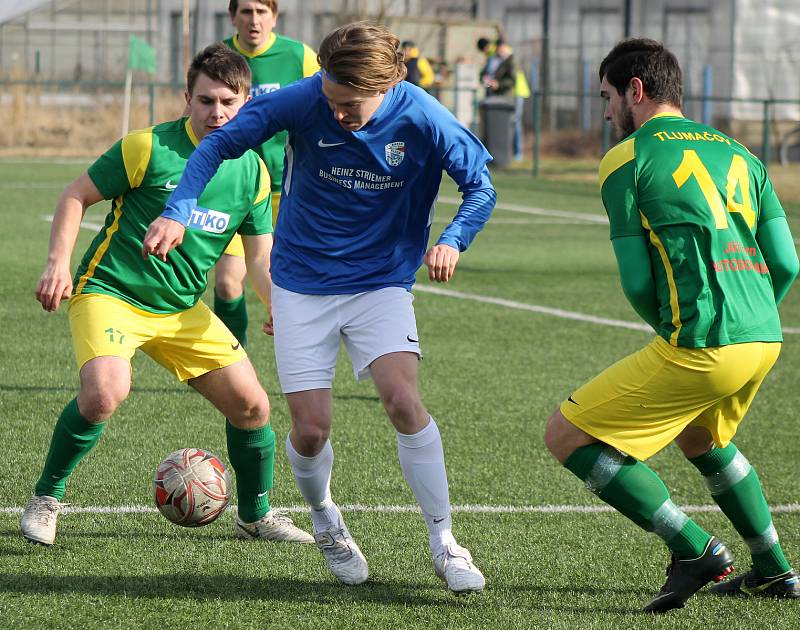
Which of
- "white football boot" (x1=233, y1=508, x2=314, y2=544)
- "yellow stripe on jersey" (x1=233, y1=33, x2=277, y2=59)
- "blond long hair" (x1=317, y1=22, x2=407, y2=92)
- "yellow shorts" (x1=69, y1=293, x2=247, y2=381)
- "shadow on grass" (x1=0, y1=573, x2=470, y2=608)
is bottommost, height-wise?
"white football boot" (x1=233, y1=508, x2=314, y2=544)

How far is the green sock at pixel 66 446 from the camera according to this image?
4516mm

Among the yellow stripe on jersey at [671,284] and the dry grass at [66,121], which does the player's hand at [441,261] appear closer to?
the yellow stripe on jersey at [671,284]

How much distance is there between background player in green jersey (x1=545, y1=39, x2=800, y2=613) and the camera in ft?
12.4

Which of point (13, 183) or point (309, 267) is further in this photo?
point (13, 183)

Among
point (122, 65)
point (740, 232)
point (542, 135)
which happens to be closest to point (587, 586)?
point (740, 232)

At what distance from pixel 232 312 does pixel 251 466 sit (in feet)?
8.11

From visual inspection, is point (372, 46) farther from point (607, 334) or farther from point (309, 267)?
point (607, 334)

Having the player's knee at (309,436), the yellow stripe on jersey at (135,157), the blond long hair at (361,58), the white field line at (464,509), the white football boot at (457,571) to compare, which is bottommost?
the white field line at (464,509)

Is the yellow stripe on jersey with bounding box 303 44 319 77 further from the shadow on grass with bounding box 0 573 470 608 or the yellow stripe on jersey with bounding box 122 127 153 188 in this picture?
the shadow on grass with bounding box 0 573 470 608

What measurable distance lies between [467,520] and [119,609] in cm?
151

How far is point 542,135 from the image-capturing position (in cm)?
3072

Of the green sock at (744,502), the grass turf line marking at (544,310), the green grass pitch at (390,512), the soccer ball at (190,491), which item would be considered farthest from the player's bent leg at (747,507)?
the grass turf line marking at (544,310)

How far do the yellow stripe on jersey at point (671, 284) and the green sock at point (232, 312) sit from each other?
11.8 feet

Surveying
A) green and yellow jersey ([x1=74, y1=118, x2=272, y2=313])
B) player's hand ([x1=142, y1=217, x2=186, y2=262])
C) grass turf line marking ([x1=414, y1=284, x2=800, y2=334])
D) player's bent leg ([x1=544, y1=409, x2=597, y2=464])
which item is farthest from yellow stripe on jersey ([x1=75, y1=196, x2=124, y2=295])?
grass turf line marking ([x1=414, y1=284, x2=800, y2=334])
